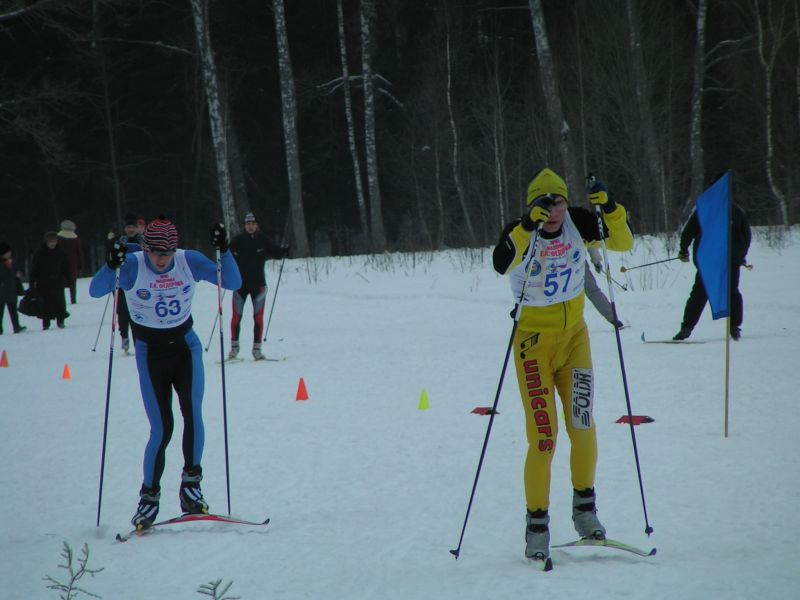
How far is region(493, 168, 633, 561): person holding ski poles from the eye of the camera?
4.20 meters

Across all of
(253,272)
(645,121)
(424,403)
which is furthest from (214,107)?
(424,403)

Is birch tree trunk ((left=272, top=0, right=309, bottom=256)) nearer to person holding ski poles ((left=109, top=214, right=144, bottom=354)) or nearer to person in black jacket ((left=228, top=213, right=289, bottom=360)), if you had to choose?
person holding ski poles ((left=109, top=214, right=144, bottom=354))

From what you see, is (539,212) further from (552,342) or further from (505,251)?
(552,342)

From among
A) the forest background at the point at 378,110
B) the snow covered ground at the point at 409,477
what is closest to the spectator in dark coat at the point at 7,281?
the snow covered ground at the point at 409,477

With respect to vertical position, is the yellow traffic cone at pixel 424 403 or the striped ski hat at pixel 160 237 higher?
the striped ski hat at pixel 160 237

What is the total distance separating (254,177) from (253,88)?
13.2ft

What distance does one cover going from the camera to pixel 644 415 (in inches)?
281

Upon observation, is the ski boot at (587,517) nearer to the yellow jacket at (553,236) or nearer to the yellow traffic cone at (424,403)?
the yellow jacket at (553,236)

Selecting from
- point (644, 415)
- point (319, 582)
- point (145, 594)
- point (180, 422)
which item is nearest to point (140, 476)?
point (180, 422)

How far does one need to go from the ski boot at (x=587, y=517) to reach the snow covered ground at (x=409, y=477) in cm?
11

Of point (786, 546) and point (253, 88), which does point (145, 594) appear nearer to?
point (786, 546)

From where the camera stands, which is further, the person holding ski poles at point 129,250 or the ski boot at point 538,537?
the person holding ski poles at point 129,250

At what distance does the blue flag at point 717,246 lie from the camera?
6840 millimetres

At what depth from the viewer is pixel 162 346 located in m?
5.20
